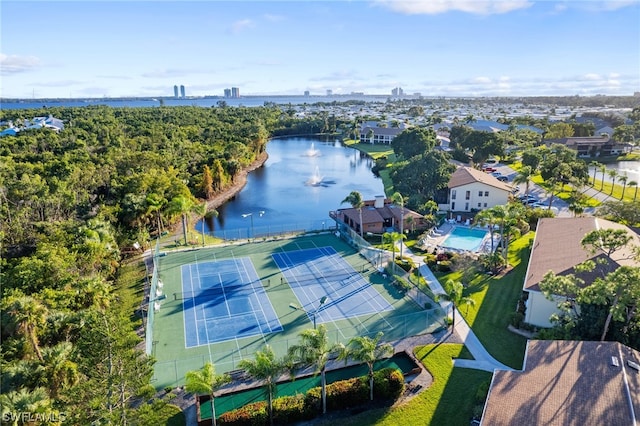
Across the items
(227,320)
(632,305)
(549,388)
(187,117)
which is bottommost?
(227,320)

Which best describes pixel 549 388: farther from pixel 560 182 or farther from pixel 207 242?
pixel 560 182

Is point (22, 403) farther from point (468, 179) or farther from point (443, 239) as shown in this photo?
point (468, 179)

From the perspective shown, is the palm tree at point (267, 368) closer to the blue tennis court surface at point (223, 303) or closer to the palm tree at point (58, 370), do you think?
the palm tree at point (58, 370)

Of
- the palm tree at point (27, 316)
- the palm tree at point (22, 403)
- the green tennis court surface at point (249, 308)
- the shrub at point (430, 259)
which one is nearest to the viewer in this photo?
the palm tree at point (22, 403)

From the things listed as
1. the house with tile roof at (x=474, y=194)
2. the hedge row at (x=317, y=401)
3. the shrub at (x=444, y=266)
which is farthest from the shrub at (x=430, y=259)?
the hedge row at (x=317, y=401)

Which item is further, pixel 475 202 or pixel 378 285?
pixel 475 202

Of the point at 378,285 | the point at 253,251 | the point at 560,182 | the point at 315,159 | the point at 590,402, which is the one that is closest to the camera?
the point at 590,402

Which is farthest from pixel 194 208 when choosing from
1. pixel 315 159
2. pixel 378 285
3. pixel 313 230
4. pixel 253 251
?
pixel 315 159
